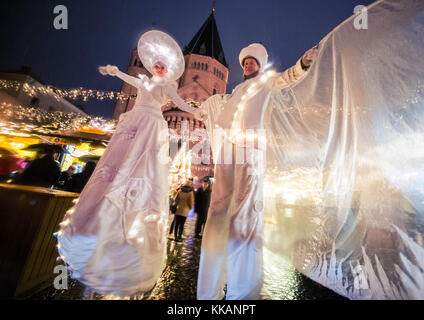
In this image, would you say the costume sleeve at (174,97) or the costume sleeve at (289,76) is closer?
the costume sleeve at (289,76)

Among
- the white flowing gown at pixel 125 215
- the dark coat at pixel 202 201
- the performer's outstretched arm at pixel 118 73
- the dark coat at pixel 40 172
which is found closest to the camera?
the white flowing gown at pixel 125 215

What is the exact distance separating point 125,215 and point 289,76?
2080mm

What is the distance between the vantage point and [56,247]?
1.66m

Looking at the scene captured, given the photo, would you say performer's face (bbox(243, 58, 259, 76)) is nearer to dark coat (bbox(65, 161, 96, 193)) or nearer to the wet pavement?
the wet pavement

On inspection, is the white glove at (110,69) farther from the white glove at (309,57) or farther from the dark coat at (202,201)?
the dark coat at (202,201)

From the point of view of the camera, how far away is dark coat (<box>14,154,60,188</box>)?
261cm

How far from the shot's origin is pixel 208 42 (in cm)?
3753

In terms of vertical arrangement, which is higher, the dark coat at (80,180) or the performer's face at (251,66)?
the performer's face at (251,66)

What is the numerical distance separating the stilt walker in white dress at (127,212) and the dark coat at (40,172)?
5.11 ft

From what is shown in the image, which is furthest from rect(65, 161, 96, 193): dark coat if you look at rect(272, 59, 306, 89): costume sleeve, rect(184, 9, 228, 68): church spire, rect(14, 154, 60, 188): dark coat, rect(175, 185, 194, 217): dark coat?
rect(184, 9, 228, 68): church spire

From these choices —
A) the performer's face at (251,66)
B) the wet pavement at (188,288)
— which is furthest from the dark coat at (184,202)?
the performer's face at (251,66)

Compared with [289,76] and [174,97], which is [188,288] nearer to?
[174,97]

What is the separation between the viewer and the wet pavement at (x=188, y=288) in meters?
1.39
